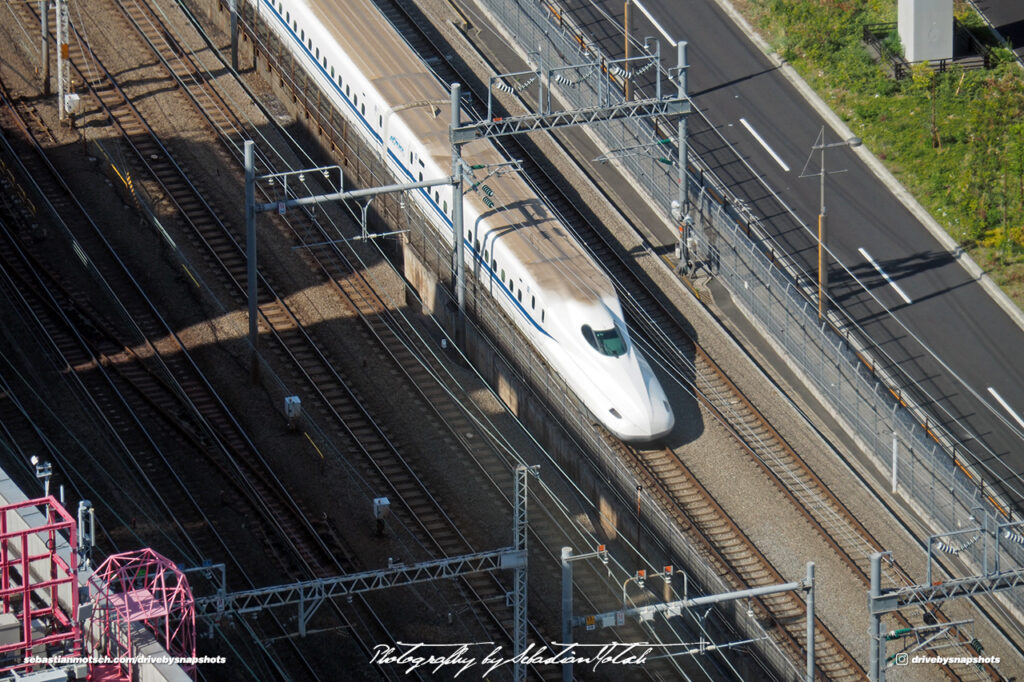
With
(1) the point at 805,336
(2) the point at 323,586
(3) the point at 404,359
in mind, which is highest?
(3) the point at 404,359

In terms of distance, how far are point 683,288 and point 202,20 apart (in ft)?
80.3

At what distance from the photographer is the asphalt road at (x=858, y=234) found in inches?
2795

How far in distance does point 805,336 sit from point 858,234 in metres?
9.02

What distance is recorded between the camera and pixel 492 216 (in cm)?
6775

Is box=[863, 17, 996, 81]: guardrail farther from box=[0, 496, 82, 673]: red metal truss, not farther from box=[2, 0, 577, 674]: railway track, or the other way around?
box=[0, 496, 82, 673]: red metal truss

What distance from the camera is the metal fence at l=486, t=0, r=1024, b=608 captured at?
6488 centimetres

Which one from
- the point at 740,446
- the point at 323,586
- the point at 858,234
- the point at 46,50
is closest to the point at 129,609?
the point at 323,586

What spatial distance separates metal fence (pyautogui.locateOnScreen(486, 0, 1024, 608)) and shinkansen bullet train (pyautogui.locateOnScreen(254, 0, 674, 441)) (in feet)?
16.9

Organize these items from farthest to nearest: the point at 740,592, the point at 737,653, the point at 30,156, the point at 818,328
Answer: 1. the point at 30,156
2. the point at 818,328
3. the point at 737,653
4. the point at 740,592

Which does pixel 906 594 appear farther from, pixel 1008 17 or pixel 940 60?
pixel 1008 17

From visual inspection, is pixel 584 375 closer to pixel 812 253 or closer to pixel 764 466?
pixel 764 466

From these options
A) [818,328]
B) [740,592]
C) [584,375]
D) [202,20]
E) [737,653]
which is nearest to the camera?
[740,592]

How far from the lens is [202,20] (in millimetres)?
84312

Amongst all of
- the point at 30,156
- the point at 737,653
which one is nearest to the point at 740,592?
the point at 737,653
